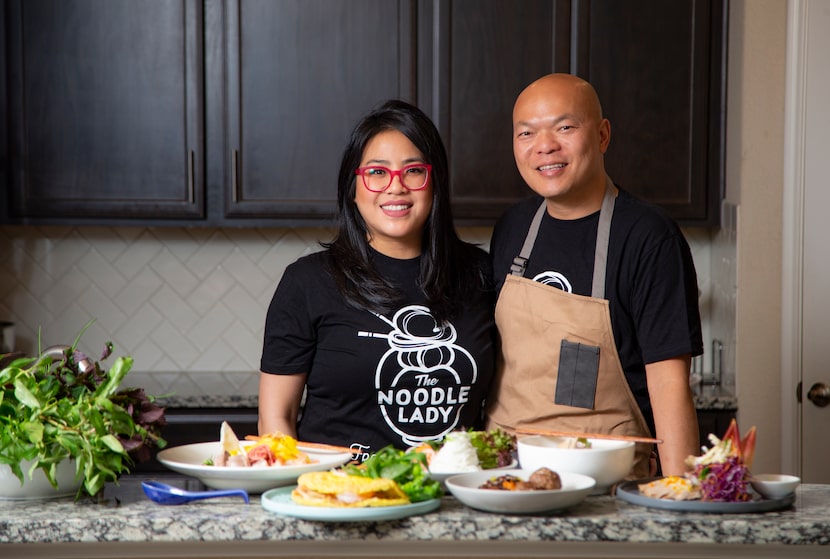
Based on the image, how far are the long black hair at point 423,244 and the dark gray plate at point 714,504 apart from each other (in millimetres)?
681

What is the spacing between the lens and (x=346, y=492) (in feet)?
4.18

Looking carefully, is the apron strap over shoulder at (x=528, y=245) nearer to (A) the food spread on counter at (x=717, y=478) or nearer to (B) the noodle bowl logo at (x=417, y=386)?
(B) the noodle bowl logo at (x=417, y=386)

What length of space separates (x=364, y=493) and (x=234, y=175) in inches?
78.9

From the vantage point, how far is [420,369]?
6.12 ft

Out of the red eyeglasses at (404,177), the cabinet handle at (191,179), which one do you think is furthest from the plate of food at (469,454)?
the cabinet handle at (191,179)

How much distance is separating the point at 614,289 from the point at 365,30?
1.53 metres

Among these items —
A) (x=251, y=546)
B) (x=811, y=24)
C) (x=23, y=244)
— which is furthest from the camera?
(x=23, y=244)

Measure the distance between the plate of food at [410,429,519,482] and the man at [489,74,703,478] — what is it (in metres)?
0.43

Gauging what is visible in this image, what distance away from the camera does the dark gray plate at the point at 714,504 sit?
1.31m

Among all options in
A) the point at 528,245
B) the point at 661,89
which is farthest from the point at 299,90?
the point at 528,245

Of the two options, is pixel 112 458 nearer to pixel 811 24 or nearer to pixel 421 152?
pixel 421 152

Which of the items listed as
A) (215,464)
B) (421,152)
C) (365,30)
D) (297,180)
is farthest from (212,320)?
(215,464)

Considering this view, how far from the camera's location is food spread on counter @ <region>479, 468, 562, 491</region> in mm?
1290

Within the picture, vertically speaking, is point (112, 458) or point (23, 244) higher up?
point (23, 244)
